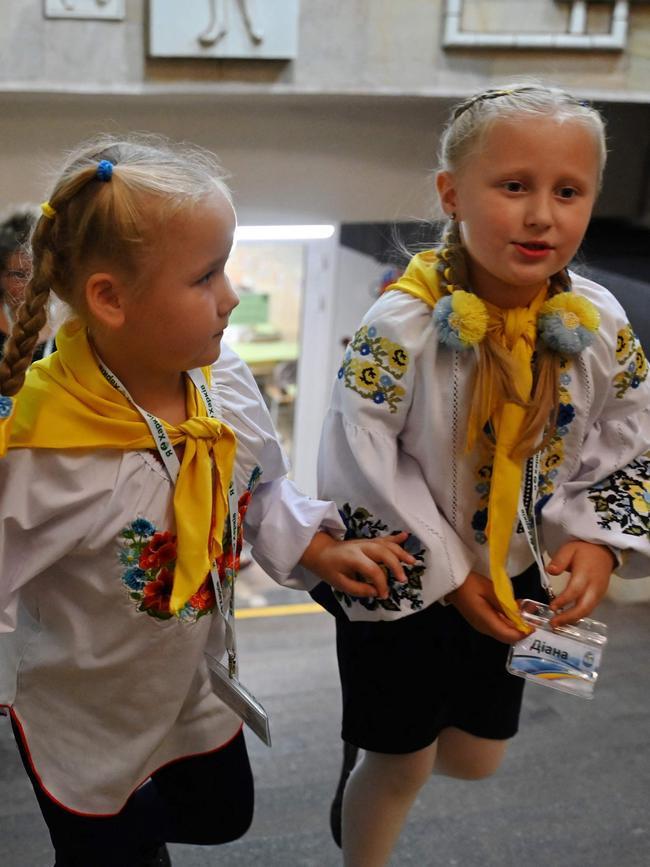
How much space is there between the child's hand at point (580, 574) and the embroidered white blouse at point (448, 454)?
2 centimetres

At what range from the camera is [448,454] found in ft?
4.75

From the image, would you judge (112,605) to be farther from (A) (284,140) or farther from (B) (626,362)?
(A) (284,140)

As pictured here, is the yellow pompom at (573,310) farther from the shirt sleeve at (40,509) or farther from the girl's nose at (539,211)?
the shirt sleeve at (40,509)

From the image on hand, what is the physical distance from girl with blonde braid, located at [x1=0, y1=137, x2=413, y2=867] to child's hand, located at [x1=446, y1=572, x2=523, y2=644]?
0.45 ft

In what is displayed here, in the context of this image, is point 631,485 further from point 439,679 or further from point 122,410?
point 122,410

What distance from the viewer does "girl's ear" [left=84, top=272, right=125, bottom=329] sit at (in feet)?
3.96

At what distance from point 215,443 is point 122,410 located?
14 cm

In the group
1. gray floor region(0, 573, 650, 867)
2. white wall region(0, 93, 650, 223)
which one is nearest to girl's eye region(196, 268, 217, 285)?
gray floor region(0, 573, 650, 867)

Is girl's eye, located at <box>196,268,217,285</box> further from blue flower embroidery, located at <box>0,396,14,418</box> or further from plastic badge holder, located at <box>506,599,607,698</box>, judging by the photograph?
plastic badge holder, located at <box>506,599,607,698</box>

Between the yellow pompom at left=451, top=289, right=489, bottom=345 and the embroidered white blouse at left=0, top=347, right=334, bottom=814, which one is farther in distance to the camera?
the yellow pompom at left=451, top=289, right=489, bottom=345

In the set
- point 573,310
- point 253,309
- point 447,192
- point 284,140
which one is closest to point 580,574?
point 573,310

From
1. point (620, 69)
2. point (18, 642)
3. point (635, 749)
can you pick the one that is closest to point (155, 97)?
point (620, 69)

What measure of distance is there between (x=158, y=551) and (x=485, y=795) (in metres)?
1.23

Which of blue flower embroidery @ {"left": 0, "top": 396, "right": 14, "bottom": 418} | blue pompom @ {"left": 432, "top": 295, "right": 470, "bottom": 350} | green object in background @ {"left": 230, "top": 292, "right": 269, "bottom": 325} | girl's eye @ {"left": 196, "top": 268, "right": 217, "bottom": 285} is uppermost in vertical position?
girl's eye @ {"left": 196, "top": 268, "right": 217, "bottom": 285}
